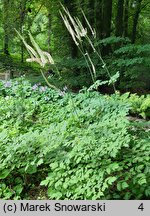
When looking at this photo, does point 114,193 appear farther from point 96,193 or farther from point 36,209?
point 36,209

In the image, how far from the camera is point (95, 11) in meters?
9.86

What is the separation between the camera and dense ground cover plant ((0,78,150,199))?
8.79ft

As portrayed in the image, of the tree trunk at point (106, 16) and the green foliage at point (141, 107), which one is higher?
the tree trunk at point (106, 16)

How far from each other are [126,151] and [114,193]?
417 mm

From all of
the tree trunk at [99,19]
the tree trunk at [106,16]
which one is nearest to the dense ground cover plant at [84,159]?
the tree trunk at [106,16]

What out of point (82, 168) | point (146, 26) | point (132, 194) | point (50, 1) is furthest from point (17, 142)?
point (146, 26)

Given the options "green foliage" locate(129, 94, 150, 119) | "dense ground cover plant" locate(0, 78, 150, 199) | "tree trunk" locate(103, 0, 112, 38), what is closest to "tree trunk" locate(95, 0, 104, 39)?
"tree trunk" locate(103, 0, 112, 38)

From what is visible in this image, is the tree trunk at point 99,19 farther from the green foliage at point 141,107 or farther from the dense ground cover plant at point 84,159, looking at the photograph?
the dense ground cover plant at point 84,159

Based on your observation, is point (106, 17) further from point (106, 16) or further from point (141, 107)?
point (141, 107)

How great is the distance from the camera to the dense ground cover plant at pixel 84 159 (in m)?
2.68

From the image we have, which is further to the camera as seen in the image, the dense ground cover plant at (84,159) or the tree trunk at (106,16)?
the tree trunk at (106,16)

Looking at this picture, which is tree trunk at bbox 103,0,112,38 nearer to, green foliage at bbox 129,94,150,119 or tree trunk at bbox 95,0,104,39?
tree trunk at bbox 95,0,104,39

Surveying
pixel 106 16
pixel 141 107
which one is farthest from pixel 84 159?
pixel 106 16

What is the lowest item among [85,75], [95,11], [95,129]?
[85,75]
